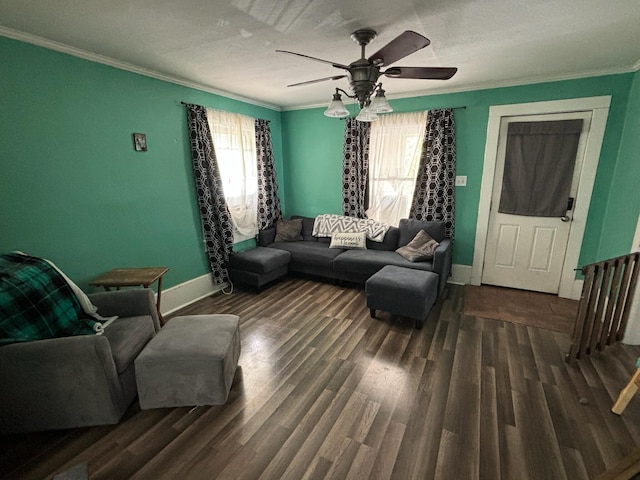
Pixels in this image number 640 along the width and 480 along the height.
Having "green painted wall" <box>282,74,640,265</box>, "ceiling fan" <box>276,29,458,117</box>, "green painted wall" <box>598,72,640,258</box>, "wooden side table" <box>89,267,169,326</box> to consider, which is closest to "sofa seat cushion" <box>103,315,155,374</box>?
"wooden side table" <box>89,267,169,326</box>

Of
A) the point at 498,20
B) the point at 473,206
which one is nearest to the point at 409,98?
the point at 473,206

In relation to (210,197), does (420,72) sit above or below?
above

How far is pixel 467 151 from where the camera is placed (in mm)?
3600

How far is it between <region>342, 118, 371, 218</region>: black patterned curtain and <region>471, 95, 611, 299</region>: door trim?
150 cm

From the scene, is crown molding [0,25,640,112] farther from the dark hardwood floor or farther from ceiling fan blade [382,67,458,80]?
the dark hardwood floor

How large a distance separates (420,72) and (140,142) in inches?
102

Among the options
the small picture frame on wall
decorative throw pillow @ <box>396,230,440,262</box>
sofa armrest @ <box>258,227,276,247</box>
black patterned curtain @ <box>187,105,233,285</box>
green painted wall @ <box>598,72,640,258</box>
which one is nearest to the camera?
green painted wall @ <box>598,72,640,258</box>

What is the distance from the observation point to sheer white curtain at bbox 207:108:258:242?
3.64 meters

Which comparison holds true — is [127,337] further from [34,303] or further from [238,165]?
[238,165]

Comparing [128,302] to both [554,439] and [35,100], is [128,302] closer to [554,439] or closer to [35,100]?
[35,100]

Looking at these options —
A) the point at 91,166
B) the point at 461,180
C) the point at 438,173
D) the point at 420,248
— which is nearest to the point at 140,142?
the point at 91,166

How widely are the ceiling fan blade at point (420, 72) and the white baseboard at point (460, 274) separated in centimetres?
260

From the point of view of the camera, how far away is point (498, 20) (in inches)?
72.5

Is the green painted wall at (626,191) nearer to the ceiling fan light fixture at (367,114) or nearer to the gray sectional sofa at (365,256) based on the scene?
the gray sectional sofa at (365,256)
